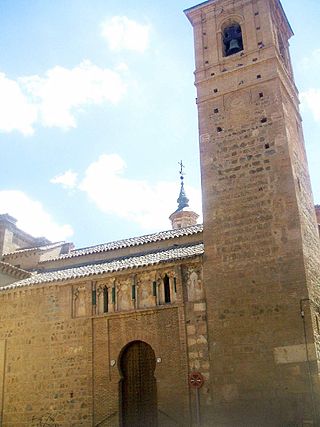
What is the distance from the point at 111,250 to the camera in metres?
22.5

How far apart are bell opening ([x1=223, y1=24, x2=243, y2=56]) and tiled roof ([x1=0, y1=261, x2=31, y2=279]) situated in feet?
38.7

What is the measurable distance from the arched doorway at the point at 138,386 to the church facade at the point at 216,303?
36 mm

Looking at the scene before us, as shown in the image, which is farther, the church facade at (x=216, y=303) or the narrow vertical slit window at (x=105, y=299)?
the narrow vertical slit window at (x=105, y=299)

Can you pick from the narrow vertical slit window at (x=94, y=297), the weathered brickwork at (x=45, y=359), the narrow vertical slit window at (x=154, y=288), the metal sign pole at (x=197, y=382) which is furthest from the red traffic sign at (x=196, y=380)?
the narrow vertical slit window at (x=94, y=297)

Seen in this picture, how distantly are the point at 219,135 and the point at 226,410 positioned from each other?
862cm

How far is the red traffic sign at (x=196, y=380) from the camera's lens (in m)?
15.0

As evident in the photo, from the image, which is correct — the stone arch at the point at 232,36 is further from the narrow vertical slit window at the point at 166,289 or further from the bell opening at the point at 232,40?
the narrow vertical slit window at the point at 166,289

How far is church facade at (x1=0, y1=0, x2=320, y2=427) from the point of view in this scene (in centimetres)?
1437

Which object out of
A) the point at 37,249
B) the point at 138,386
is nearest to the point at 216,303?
the point at 138,386

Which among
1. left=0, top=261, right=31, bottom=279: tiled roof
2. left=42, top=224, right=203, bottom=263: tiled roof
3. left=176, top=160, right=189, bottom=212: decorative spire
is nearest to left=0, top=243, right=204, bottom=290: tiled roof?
left=0, top=261, right=31, bottom=279: tiled roof

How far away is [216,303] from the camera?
51.0ft

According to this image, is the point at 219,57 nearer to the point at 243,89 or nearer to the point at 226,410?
the point at 243,89

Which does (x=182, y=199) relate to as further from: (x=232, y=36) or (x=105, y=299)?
(x=105, y=299)

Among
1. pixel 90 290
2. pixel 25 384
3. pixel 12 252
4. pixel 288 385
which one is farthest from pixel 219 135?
pixel 12 252
